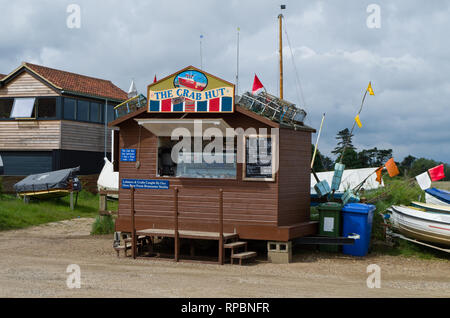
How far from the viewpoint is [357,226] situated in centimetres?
1266

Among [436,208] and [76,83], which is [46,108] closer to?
[76,83]

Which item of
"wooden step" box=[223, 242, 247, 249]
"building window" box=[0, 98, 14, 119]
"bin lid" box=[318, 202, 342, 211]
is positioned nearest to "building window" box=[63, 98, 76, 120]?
"building window" box=[0, 98, 14, 119]

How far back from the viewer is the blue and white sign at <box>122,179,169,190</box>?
13039mm

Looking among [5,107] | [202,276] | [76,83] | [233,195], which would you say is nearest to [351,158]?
[76,83]

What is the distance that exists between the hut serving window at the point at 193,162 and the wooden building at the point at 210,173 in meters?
0.02

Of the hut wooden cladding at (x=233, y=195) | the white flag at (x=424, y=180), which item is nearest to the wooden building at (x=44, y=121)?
the hut wooden cladding at (x=233, y=195)

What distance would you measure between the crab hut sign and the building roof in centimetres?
1419

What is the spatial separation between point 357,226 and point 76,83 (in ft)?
62.3

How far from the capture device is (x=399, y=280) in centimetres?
1024

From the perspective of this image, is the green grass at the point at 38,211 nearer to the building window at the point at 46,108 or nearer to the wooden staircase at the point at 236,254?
the building window at the point at 46,108

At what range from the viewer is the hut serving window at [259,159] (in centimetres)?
1222
